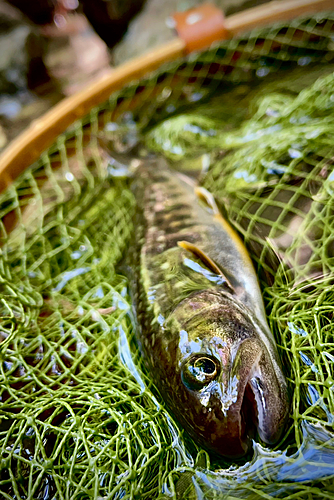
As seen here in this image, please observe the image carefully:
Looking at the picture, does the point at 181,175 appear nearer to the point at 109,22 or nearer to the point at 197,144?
the point at 197,144

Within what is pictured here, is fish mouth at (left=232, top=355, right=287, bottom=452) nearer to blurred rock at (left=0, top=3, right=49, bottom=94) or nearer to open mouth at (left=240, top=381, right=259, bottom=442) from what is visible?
open mouth at (left=240, top=381, right=259, bottom=442)

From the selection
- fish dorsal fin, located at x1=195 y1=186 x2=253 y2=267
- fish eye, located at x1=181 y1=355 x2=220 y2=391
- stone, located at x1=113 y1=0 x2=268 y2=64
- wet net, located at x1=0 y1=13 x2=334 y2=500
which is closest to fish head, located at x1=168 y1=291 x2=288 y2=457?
fish eye, located at x1=181 y1=355 x2=220 y2=391

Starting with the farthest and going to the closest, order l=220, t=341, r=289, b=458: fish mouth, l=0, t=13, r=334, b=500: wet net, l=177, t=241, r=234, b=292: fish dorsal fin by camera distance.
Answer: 1. l=177, t=241, r=234, b=292: fish dorsal fin
2. l=0, t=13, r=334, b=500: wet net
3. l=220, t=341, r=289, b=458: fish mouth

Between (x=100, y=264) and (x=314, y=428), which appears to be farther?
A: (x=100, y=264)

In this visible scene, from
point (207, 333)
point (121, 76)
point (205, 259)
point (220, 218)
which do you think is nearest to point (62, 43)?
point (121, 76)

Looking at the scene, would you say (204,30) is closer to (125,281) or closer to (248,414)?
(125,281)

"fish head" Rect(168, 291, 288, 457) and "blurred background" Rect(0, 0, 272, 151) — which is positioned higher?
"blurred background" Rect(0, 0, 272, 151)

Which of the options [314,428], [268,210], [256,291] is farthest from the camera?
[268,210]

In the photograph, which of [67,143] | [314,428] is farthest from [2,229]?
[314,428]
